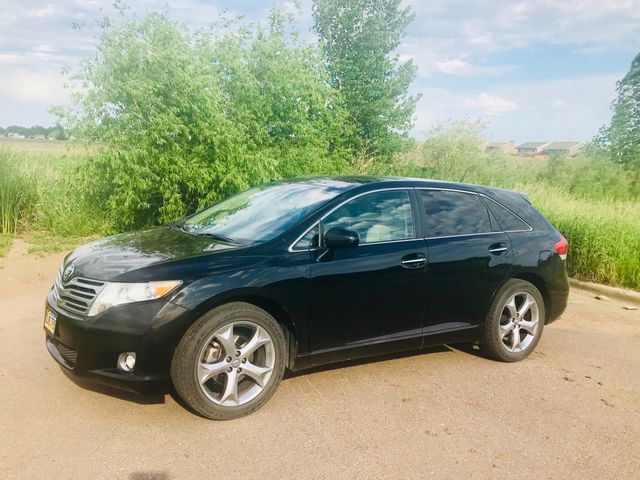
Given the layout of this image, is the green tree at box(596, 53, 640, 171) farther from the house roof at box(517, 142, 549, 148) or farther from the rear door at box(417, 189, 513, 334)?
the house roof at box(517, 142, 549, 148)

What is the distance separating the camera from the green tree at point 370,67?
2889cm

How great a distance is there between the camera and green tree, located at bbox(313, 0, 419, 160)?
2889 cm

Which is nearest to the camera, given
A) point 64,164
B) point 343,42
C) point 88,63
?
point 88,63

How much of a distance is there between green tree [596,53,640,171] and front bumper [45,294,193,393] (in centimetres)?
3283

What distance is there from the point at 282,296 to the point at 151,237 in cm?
137

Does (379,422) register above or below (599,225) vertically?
below

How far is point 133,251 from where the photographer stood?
166 inches

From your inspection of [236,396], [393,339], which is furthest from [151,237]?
[393,339]

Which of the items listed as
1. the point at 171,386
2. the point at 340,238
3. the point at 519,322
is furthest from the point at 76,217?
the point at 519,322

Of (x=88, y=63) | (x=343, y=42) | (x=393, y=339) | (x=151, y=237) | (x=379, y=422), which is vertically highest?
(x=343, y=42)

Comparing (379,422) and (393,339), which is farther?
(393,339)

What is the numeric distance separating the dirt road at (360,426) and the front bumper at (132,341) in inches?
13.3

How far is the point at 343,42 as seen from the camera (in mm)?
30172

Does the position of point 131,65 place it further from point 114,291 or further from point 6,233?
point 114,291
